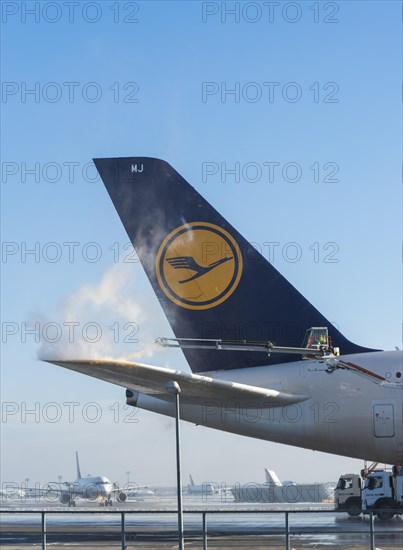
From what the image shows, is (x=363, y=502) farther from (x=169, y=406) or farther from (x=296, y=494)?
(x=296, y=494)

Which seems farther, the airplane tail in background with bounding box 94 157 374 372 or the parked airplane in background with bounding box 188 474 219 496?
the parked airplane in background with bounding box 188 474 219 496

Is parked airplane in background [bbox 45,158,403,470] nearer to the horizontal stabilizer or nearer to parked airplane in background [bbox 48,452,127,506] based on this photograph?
the horizontal stabilizer

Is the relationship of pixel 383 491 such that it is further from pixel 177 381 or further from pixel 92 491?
pixel 92 491

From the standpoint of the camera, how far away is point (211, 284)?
1141 inches

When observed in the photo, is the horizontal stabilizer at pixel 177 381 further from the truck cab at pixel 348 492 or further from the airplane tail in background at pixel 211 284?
the truck cab at pixel 348 492

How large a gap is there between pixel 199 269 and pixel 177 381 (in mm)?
6451

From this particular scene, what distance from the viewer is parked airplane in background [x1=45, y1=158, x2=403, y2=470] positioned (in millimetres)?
26828

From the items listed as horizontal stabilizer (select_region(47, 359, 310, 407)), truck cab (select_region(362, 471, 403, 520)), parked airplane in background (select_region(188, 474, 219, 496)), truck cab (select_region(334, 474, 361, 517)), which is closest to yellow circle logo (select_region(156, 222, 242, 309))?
horizontal stabilizer (select_region(47, 359, 310, 407))

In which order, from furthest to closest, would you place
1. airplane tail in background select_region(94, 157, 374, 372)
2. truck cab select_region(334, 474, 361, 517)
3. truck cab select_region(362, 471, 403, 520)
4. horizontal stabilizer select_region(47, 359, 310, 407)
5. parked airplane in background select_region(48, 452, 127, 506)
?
parked airplane in background select_region(48, 452, 127, 506) < truck cab select_region(334, 474, 361, 517) < truck cab select_region(362, 471, 403, 520) < airplane tail in background select_region(94, 157, 374, 372) < horizontal stabilizer select_region(47, 359, 310, 407)

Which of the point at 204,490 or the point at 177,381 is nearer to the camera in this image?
the point at 177,381

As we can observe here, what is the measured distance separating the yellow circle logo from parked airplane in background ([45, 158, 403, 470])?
33mm

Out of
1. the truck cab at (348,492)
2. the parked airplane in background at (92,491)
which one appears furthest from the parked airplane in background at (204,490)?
the truck cab at (348,492)

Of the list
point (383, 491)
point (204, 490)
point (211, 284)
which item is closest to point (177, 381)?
point (211, 284)

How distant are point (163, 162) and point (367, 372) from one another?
32.4ft
